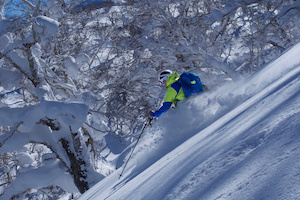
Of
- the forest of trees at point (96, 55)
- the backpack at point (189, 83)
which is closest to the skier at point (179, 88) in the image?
the backpack at point (189, 83)

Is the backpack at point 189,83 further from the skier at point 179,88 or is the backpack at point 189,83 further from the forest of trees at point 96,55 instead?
the forest of trees at point 96,55

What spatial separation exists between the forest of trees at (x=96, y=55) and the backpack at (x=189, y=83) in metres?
2.59

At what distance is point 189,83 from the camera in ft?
19.5

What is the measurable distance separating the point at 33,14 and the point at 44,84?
76.0 inches

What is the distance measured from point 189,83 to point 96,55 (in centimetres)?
546

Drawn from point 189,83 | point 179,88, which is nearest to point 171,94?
point 179,88

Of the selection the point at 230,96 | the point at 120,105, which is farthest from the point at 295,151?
the point at 120,105

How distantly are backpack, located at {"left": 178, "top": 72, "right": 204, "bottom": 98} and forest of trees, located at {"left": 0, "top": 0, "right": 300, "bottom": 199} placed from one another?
8.49 feet

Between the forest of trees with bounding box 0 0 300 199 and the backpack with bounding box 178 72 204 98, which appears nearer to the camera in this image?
the backpack with bounding box 178 72 204 98

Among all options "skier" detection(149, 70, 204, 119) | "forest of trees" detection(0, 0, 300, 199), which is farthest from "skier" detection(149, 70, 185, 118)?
"forest of trees" detection(0, 0, 300, 199)

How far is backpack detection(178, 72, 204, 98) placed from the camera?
19.5 ft

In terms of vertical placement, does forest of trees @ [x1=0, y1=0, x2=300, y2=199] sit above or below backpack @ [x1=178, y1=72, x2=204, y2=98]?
above

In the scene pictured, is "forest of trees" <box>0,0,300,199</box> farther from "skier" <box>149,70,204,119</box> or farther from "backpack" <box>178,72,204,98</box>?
"backpack" <box>178,72,204,98</box>

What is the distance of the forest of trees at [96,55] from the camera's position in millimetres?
7816
